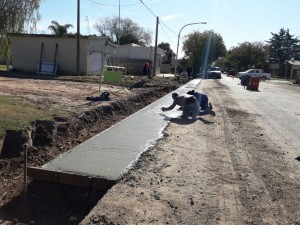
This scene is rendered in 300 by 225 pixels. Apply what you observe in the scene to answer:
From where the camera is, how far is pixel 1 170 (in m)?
6.23

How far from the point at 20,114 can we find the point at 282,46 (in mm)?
101020

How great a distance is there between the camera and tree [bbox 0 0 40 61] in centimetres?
2775

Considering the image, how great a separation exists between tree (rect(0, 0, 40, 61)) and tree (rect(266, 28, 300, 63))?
269 feet

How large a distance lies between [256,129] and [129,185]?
20.1 feet

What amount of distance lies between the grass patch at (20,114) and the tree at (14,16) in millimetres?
19836

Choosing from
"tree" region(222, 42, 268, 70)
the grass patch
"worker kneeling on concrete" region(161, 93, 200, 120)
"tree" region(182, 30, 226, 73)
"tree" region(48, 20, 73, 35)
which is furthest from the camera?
"tree" region(222, 42, 268, 70)

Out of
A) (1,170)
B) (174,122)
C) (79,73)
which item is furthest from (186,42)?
(1,170)

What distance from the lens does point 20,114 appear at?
A: 8.65 meters

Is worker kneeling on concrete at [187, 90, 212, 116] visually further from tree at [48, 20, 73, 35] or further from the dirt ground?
tree at [48, 20, 73, 35]

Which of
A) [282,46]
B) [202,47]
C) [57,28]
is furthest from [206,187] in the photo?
[282,46]

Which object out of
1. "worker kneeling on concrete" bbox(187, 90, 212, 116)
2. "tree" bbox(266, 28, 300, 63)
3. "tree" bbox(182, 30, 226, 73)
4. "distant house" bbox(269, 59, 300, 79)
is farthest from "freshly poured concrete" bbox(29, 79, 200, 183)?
"tree" bbox(266, 28, 300, 63)

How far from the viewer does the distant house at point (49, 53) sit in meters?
30.5

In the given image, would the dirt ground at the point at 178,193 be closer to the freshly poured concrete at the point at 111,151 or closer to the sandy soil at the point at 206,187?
the sandy soil at the point at 206,187

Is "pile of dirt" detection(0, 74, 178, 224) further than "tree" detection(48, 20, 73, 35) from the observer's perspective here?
No
